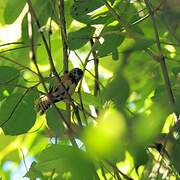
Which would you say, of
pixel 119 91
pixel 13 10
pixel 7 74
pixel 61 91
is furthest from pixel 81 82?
pixel 119 91

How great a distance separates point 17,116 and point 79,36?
0.21 metres

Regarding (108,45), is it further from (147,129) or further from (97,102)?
(147,129)

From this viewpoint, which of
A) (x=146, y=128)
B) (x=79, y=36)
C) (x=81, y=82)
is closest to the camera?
(x=146, y=128)

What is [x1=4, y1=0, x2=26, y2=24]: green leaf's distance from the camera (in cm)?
107

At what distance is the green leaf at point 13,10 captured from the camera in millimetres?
1074

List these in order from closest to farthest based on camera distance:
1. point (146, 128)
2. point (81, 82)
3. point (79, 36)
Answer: point (146, 128)
point (81, 82)
point (79, 36)

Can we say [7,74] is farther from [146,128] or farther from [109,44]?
[146,128]

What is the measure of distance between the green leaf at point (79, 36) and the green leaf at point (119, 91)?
685 mm

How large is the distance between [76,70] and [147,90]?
0.76 feet

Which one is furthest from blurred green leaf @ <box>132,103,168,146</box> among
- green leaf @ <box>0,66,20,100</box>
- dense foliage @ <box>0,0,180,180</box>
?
green leaf @ <box>0,66,20,100</box>

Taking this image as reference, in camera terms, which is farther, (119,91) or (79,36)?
(79,36)

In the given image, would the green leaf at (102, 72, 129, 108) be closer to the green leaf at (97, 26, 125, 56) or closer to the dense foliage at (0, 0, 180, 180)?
the dense foliage at (0, 0, 180, 180)

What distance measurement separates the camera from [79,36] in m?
1.02

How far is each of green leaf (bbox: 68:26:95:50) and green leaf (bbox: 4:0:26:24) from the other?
0.14m
